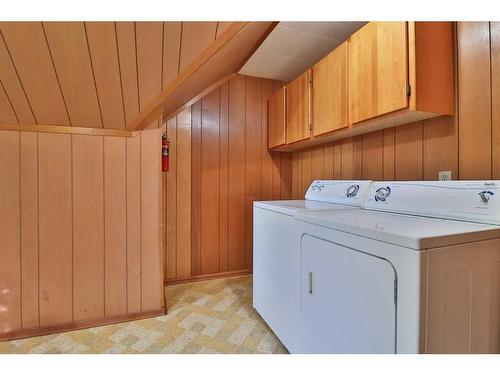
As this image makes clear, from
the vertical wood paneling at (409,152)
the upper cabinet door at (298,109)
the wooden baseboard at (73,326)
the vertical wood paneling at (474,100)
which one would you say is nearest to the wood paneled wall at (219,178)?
the upper cabinet door at (298,109)

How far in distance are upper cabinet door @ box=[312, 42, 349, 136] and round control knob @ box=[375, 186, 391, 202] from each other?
0.47 meters

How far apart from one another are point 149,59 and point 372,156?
1.53 metres

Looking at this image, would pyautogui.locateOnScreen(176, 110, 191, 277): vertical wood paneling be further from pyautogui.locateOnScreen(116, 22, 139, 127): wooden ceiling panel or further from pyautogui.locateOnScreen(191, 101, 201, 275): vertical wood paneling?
pyautogui.locateOnScreen(116, 22, 139, 127): wooden ceiling panel

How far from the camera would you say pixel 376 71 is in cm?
143

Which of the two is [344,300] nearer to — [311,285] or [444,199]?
[311,285]

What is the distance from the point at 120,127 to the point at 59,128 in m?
0.36

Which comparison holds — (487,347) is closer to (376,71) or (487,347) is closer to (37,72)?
(376,71)

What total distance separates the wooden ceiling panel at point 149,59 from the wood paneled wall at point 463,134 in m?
1.45

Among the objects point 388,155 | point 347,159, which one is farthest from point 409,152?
point 347,159

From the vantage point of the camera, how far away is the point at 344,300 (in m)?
1.00

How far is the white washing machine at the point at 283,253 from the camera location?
4.60 feet

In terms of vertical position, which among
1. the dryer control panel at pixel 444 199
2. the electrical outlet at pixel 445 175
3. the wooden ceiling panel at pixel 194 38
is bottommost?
the dryer control panel at pixel 444 199

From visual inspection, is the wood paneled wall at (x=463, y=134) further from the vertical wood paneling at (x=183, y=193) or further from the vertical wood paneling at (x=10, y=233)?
the vertical wood paneling at (x=10, y=233)

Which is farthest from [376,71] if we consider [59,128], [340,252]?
[59,128]
